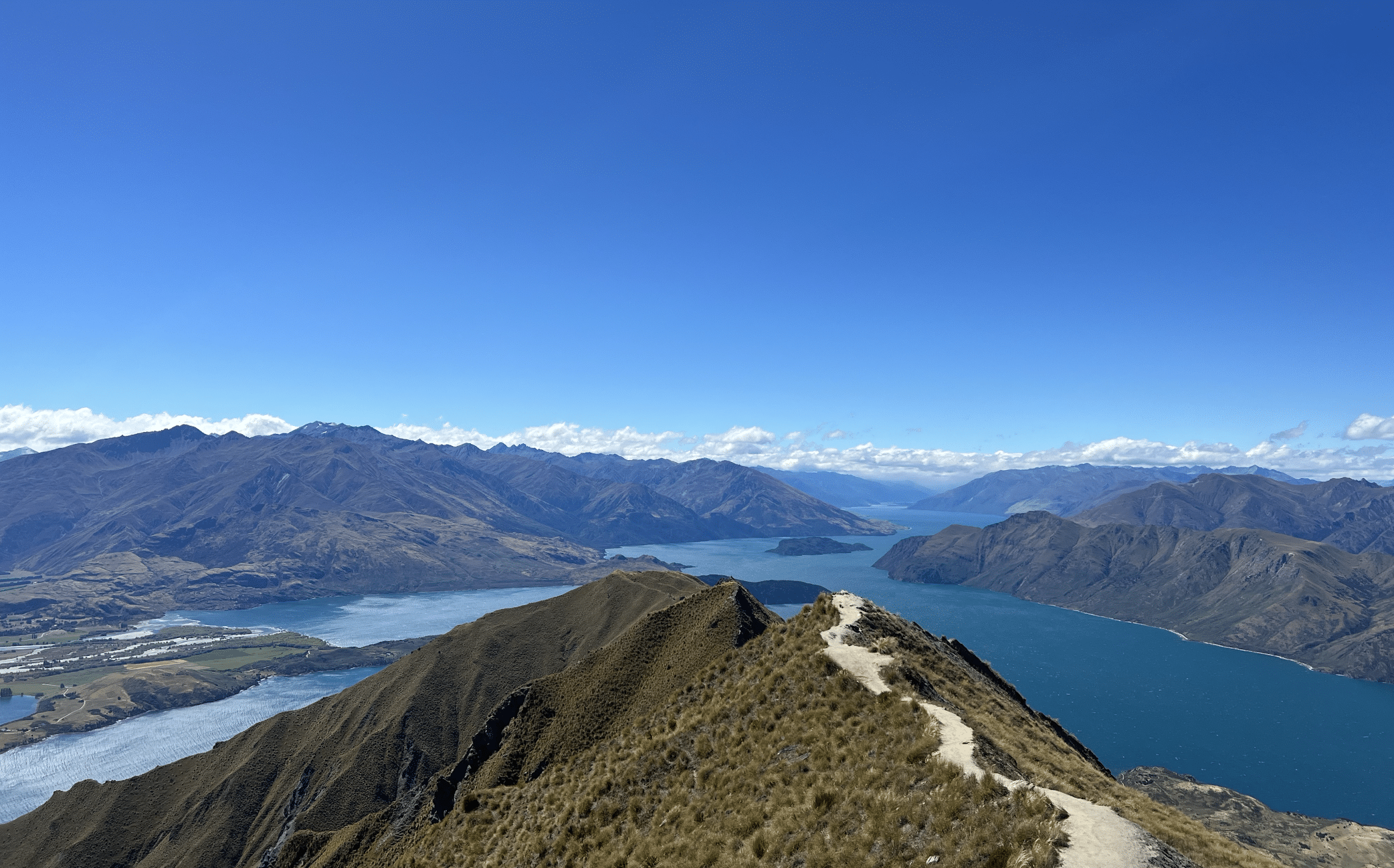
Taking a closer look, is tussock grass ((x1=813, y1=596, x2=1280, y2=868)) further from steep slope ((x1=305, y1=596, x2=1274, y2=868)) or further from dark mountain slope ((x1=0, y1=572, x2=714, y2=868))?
dark mountain slope ((x1=0, y1=572, x2=714, y2=868))

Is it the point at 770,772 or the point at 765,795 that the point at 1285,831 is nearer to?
the point at 770,772

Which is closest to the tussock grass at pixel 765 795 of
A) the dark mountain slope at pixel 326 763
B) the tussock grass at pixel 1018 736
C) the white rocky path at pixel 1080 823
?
the white rocky path at pixel 1080 823

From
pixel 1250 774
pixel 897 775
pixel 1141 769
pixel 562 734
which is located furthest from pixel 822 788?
pixel 1250 774

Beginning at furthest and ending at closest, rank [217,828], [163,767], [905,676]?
1. [163,767]
2. [217,828]
3. [905,676]

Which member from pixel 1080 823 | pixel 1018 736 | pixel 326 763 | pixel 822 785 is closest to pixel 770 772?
pixel 822 785

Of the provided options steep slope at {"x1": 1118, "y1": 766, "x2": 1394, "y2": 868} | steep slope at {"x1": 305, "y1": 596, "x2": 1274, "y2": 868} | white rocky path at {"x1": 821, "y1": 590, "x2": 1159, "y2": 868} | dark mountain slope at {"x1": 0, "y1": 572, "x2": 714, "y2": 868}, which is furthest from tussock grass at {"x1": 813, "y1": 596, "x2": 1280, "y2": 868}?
steep slope at {"x1": 1118, "y1": 766, "x2": 1394, "y2": 868}

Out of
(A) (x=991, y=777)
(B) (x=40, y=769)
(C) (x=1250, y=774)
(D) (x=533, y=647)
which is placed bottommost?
(C) (x=1250, y=774)

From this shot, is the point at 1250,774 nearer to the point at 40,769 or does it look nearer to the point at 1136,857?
the point at 1136,857
